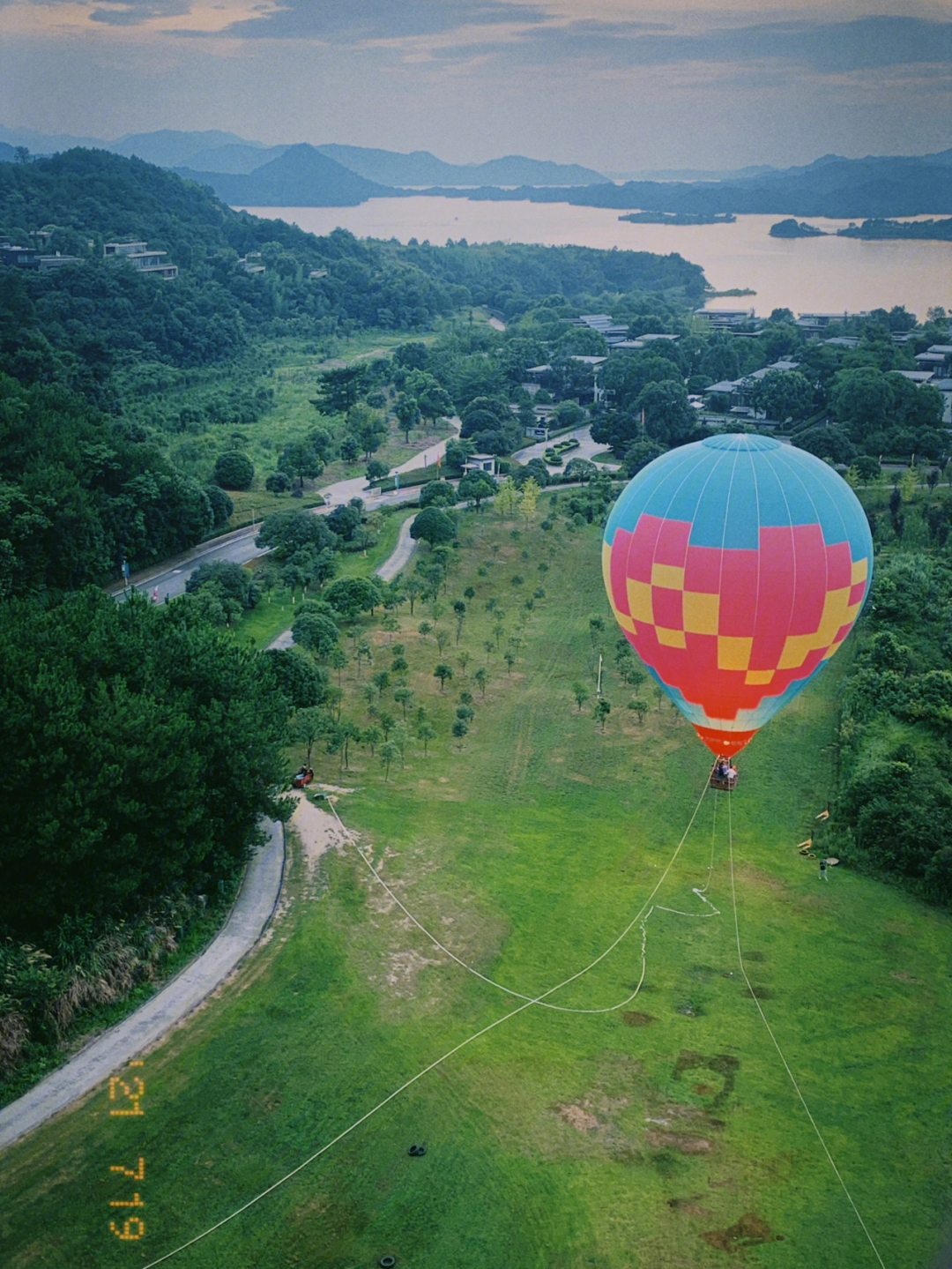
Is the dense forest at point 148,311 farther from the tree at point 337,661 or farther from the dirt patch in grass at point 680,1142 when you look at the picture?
the dirt patch in grass at point 680,1142

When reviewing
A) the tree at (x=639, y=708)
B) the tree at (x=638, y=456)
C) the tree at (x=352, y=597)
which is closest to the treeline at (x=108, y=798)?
the tree at (x=639, y=708)

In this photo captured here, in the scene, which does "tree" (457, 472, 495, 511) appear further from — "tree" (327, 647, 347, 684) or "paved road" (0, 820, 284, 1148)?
"paved road" (0, 820, 284, 1148)

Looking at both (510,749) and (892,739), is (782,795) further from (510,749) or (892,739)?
(510,749)

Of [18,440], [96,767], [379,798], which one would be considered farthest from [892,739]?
[18,440]

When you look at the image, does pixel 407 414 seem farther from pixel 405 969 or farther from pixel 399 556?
pixel 405 969

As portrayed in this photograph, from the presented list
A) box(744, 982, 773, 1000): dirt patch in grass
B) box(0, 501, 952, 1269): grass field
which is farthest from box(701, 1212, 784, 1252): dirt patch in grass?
box(744, 982, 773, 1000): dirt patch in grass
